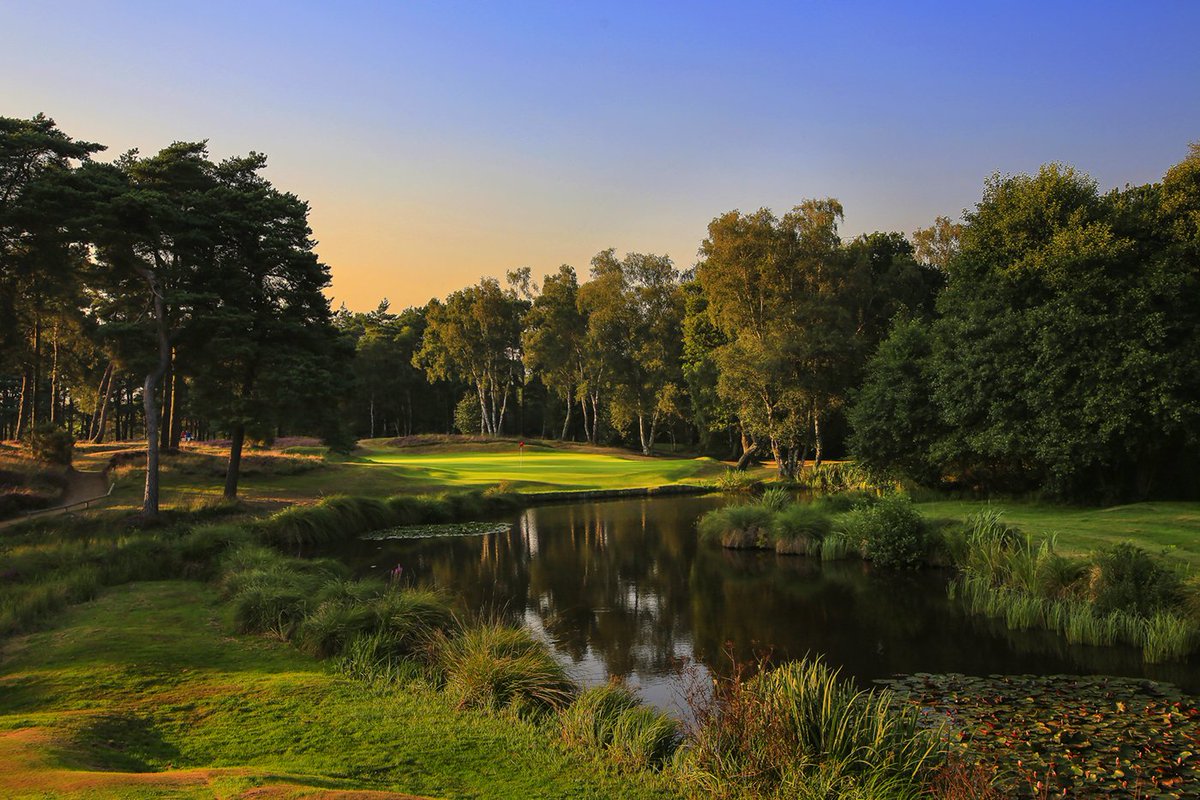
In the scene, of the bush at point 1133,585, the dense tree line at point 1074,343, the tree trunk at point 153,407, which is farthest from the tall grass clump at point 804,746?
the tree trunk at point 153,407

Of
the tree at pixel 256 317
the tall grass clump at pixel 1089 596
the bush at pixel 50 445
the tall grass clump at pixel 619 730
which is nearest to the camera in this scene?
the tall grass clump at pixel 619 730

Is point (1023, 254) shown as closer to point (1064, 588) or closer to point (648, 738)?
point (1064, 588)

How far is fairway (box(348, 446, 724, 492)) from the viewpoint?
37.5 meters

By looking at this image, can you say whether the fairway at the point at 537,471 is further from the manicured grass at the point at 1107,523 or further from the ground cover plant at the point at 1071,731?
the ground cover plant at the point at 1071,731

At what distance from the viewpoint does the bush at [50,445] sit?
29594 mm

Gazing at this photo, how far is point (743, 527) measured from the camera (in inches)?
846

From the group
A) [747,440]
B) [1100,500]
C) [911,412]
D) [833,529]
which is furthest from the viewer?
[747,440]

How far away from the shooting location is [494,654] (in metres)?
8.74

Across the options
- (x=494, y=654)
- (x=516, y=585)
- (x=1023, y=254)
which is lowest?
(x=516, y=585)

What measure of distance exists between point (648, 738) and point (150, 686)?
18.7ft

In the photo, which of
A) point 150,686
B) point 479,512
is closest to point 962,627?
point 150,686

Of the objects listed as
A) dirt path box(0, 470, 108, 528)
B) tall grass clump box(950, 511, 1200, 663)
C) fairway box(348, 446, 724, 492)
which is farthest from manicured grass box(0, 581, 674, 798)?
fairway box(348, 446, 724, 492)

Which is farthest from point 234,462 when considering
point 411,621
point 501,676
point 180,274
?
point 501,676

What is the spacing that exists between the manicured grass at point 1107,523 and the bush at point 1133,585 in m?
1.80
